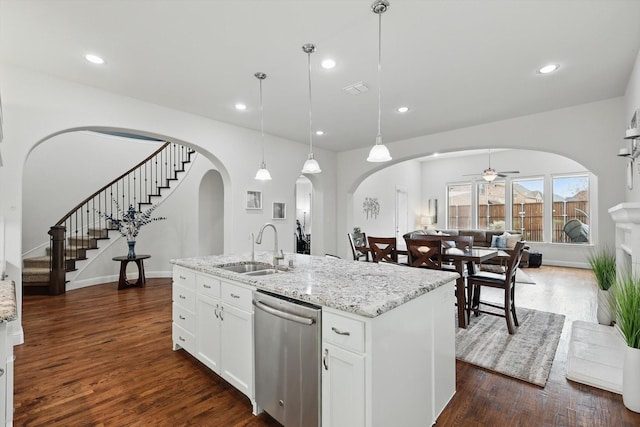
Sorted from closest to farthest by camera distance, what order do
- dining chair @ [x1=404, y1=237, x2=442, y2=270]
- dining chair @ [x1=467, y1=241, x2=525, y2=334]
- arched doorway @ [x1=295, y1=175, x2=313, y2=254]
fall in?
dining chair @ [x1=467, y1=241, x2=525, y2=334]
dining chair @ [x1=404, y1=237, x2=442, y2=270]
arched doorway @ [x1=295, y1=175, x2=313, y2=254]

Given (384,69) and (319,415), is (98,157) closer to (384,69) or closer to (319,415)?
(384,69)

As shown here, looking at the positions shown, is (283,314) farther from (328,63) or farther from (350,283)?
(328,63)

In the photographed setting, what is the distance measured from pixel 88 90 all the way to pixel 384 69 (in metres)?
3.28

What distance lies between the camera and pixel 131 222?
5.70 meters

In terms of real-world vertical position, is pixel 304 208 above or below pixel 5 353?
above

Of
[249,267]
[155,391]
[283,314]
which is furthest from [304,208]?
[283,314]

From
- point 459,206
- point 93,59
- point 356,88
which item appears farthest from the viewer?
point 459,206

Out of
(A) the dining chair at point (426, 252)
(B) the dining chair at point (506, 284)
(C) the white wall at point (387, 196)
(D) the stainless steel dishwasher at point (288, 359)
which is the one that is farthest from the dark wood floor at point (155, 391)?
(C) the white wall at point (387, 196)

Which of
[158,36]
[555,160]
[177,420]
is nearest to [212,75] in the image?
[158,36]

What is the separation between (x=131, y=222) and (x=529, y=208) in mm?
9944

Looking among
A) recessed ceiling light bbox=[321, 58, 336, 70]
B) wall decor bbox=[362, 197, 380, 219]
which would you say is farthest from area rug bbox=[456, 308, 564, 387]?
wall decor bbox=[362, 197, 380, 219]

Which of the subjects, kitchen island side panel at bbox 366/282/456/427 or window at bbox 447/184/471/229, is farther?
window at bbox 447/184/471/229

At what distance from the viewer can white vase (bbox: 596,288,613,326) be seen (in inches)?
137

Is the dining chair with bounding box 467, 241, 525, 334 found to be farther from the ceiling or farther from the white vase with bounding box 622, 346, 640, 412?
the ceiling
